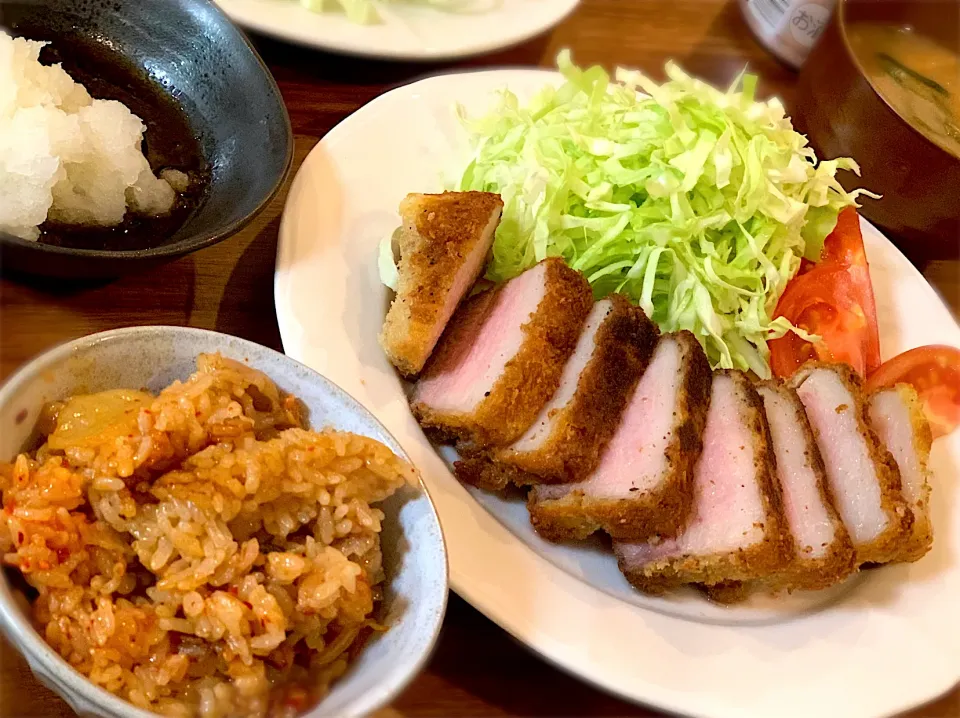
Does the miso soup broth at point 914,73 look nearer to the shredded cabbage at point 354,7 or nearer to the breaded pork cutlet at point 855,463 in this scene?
the breaded pork cutlet at point 855,463

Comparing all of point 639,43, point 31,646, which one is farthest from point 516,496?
point 639,43

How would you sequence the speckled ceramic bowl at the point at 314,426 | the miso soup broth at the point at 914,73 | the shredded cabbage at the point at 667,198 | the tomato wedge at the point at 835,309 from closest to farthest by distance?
the speckled ceramic bowl at the point at 314,426, the shredded cabbage at the point at 667,198, the tomato wedge at the point at 835,309, the miso soup broth at the point at 914,73

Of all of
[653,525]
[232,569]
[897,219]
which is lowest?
[653,525]

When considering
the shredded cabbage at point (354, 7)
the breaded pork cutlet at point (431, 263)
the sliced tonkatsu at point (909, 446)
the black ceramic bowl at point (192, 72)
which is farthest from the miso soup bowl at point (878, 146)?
the black ceramic bowl at point (192, 72)

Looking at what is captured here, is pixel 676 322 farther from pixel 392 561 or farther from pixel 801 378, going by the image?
pixel 392 561

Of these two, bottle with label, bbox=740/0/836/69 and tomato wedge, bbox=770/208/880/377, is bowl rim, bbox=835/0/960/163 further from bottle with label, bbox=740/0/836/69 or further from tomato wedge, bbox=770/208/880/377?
bottle with label, bbox=740/0/836/69

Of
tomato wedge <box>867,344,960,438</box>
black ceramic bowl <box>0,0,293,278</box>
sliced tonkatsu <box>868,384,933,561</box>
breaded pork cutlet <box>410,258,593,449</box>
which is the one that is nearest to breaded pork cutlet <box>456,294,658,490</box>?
breaded pork cutlet <box>410,258,593,449</box>
